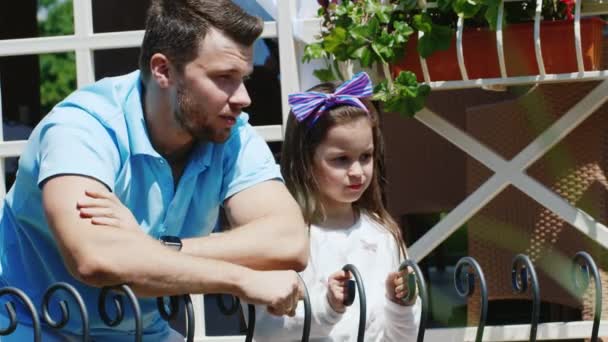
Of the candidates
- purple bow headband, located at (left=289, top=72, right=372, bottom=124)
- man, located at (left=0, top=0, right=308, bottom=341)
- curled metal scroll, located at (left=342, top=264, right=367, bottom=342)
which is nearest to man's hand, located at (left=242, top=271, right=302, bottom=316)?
man, located at (left=0, top=0, right=308, bottom=341)

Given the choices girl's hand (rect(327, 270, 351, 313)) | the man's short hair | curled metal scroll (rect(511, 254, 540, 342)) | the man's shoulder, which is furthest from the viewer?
girl's hand (rect(327, 270, 351, 313))

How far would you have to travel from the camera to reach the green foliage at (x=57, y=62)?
26047 mm

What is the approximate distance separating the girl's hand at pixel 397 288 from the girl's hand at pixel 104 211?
2.64 feet

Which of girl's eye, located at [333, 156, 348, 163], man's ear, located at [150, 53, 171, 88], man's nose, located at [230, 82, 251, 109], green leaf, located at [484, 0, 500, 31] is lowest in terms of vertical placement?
girl's eye, located at [333, 156, 348, 163]

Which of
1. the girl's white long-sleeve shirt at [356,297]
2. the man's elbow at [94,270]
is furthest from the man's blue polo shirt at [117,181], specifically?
the girl's white long-sleeve shirt at [356,297]

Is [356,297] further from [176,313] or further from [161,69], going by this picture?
[176,313]

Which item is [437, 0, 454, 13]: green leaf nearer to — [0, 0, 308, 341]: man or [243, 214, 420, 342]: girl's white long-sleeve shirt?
[243, 214, 420, 342]: girl's white long-sleeve shirt

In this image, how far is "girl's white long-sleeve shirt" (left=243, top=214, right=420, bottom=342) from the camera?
3191 millimetres

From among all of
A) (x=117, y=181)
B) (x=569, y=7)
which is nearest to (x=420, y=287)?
(x=117, y=181)

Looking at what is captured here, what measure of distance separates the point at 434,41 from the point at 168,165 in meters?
1.22

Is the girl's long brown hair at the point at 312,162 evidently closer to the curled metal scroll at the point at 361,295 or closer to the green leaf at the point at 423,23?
the green leaf at the point at 423,23

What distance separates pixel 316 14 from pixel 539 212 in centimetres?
95

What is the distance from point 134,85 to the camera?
9.75 ft

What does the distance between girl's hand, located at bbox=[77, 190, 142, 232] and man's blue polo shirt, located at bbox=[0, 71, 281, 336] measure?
9cm
